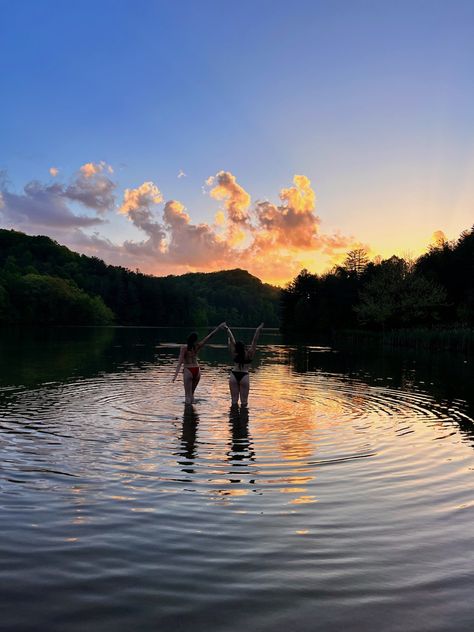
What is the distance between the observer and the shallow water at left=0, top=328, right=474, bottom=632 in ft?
14.8

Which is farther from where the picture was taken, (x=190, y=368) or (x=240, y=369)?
(x=190, y=368)

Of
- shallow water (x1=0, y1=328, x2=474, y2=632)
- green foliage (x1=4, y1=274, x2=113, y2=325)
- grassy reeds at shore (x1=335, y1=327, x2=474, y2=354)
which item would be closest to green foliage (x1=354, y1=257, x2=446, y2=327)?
grassy reeds at shore (x1=335, y1=327, x2=474, y2=354)

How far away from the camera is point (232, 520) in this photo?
6715 millimetres

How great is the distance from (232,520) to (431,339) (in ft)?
172

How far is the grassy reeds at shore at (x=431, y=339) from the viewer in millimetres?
49781

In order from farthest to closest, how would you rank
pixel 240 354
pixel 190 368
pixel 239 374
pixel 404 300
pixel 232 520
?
1. pixel 404 300
2. pixel 190 368
3. pixel 239 374
4. pixel 240 354
5. pixel 232 520

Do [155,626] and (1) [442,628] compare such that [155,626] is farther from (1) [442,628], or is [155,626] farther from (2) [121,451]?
(2) [121,451]

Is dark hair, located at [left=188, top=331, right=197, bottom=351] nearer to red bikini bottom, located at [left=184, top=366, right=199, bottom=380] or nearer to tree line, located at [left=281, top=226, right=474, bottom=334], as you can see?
red bikini bottom, located at [left=184, top=366, right=199, bottom=380]

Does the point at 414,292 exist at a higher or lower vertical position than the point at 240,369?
higher

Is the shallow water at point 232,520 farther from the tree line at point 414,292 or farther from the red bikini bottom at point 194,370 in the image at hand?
the tree line at point 414,292

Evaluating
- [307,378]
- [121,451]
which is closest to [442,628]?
[121,451]

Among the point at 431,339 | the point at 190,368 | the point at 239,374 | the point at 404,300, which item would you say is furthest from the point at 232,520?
the point at 404,300

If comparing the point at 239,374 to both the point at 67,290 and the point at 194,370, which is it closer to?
the point at 194,370

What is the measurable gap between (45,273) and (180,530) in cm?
16156
